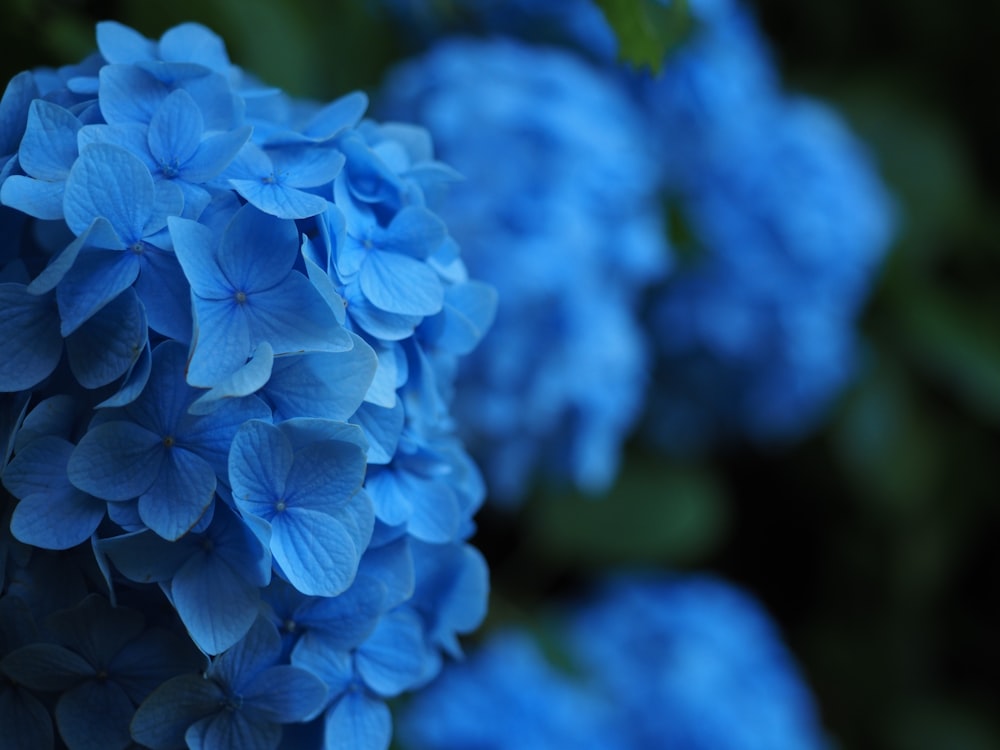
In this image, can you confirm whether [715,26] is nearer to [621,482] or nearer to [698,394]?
[698,394]

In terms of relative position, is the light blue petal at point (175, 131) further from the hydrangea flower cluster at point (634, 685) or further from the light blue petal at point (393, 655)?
the hydrangea flower cluster at point (634, 685)

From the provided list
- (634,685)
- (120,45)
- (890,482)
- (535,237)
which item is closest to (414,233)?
(120,45)

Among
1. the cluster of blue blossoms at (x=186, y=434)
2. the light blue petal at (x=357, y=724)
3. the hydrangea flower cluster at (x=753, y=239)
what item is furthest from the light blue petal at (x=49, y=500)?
the hydrangea flower cluster at (x=753, y=239)


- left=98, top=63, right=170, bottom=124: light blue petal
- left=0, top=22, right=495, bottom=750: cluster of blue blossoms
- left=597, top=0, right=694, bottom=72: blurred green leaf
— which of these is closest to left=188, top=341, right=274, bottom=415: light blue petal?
left=0, top=22, right=495, bottom=750: cluster of blue blossoms

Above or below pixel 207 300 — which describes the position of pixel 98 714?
below

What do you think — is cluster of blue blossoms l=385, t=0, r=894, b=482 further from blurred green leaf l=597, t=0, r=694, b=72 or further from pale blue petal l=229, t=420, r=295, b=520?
pale blue petal l=229, t=420, r=295, b=520

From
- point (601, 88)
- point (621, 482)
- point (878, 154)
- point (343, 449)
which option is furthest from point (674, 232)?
point (343, 449)

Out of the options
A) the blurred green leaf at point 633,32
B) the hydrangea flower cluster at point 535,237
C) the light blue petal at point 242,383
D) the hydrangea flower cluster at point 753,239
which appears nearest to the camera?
the light blue petal at point 242,383

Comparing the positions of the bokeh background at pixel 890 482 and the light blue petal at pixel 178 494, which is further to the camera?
the bokeh background at pixel 890 482
